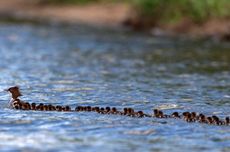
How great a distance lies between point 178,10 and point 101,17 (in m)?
6.80

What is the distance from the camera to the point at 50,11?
158ft

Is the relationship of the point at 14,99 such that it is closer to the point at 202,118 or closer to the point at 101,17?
the point at 202,118

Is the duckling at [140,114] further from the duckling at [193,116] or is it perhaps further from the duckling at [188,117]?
the duckling at [193,116]

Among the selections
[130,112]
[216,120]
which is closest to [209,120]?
[216,120]

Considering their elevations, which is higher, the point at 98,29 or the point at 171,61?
the point at 98,29

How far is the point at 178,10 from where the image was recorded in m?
36.9

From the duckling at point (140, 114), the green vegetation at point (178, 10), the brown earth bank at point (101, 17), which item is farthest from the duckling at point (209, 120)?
the green vegetation at point (178, 10)

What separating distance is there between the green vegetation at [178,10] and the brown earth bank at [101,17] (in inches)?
10.3

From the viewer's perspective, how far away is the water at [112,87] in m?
13.4

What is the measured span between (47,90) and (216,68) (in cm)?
728

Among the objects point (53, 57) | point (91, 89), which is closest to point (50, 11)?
point (53, 57)

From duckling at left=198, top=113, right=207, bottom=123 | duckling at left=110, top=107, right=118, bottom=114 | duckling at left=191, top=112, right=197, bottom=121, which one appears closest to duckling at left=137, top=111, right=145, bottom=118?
duckling at left=110, top=107, right=118, bottom=114

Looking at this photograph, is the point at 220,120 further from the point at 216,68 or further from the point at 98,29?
the point at 98,29

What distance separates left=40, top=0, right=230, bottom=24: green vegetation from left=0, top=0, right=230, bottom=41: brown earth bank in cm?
26
